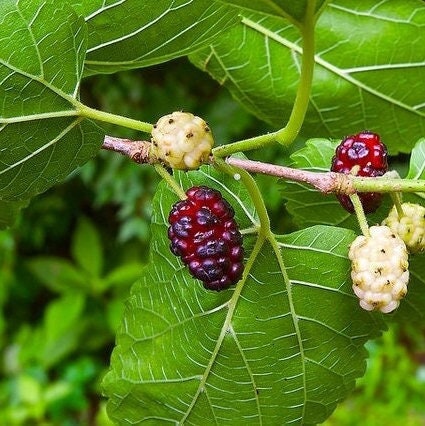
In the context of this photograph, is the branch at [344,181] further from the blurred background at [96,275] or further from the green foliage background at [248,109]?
the blurred background at [96,275]

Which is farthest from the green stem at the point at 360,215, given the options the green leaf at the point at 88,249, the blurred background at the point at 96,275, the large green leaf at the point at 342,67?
the green leaf at the point at 88,249

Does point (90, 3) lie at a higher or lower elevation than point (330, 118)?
lower

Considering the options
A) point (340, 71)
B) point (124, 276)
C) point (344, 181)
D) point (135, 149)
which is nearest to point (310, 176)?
point (344, 181)

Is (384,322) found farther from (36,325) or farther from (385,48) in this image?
(36,325)

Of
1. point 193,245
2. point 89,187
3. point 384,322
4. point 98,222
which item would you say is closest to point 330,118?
point 384,322

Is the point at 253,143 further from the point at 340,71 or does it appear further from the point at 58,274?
the point at 58,274

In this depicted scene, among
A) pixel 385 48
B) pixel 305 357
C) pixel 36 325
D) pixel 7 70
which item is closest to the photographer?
pixel 7 70
